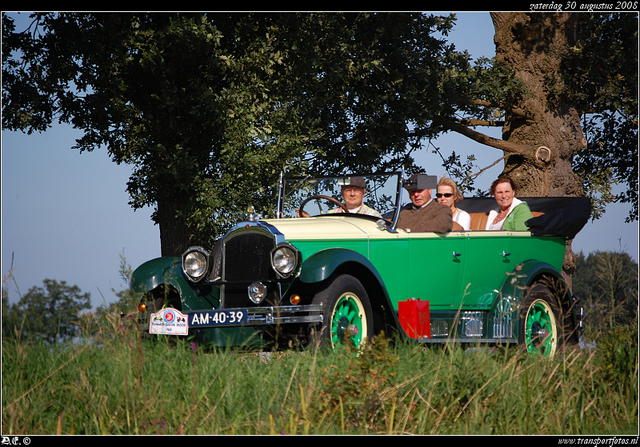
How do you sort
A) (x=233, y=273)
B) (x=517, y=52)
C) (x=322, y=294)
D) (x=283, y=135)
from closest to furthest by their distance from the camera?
(x=322, y=294) → (x=233, y=273) → (x=283, y=135) → (x=517, y=52)

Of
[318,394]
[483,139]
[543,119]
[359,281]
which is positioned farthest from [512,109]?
[318,394]

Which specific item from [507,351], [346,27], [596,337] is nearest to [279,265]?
[507,351]

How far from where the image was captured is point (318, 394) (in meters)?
→ 4.09

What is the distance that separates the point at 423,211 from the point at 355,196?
0.76m

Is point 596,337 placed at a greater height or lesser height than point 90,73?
lesser

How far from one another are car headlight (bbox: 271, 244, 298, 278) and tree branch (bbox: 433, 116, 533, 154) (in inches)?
324

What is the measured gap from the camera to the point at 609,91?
12344 mm

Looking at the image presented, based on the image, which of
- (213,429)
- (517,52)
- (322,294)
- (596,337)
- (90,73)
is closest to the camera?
(213,429)

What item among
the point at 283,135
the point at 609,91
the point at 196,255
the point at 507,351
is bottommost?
the point at 507,351

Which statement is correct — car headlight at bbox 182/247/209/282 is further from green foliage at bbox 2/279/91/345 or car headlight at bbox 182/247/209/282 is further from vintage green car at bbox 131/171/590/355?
green foliage at bbox 2/279/91/345

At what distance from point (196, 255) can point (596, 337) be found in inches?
140

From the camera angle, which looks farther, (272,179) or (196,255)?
(272,179)

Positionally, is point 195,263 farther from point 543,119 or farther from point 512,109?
point 543,119

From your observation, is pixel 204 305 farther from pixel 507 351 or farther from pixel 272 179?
pixel 272 179
